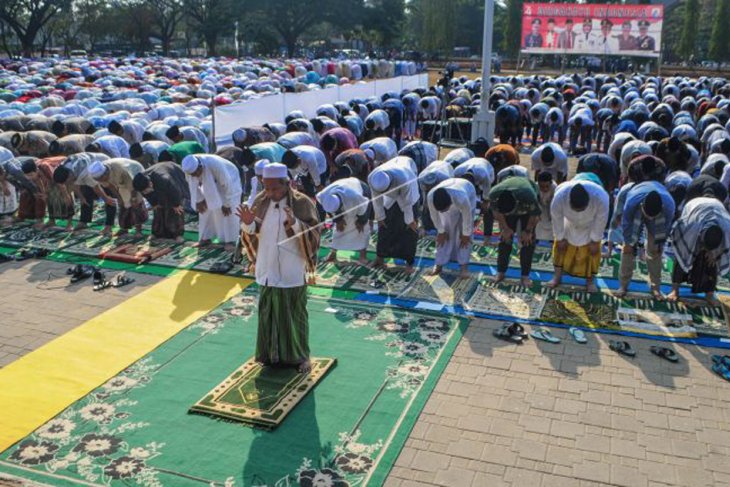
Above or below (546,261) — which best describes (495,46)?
above

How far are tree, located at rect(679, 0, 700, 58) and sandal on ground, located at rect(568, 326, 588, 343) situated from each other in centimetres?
3224

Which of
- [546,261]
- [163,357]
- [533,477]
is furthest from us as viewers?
[546,261]

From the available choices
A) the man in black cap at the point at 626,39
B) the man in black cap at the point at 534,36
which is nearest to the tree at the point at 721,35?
the man in black cap at the point at 626,39

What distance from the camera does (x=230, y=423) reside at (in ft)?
14.2

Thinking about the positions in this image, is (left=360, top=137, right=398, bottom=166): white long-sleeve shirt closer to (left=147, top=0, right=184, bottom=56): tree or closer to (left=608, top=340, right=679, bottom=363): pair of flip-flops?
(left=608, top=340, right=679, bottom=363): pair of flip-flops

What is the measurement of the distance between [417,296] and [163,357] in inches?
91.7

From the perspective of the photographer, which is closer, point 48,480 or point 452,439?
point 48,480

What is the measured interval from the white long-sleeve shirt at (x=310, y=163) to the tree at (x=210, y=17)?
119ft

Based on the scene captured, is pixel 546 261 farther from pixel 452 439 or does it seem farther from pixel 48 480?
pixel 48 480

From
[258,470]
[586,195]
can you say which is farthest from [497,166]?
[258,470]

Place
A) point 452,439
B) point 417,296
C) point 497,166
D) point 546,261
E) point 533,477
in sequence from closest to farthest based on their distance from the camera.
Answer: point 533,477, point 452,439, point 417,296, point 546,261, point 497,166

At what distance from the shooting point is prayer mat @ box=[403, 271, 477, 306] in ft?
20.9

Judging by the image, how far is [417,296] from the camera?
6.43 meters

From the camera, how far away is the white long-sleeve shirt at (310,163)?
800 cm
